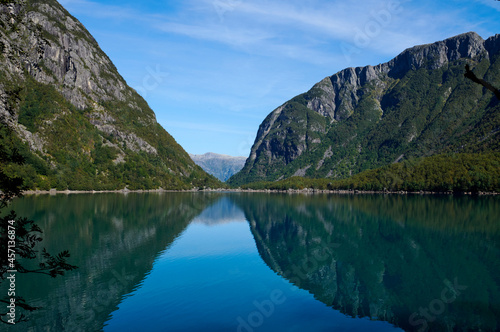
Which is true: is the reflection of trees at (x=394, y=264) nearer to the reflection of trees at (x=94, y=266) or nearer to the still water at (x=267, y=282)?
the still water at (x=267, y=282)

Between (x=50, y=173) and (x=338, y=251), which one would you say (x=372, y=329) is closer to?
(x=338, y=251)

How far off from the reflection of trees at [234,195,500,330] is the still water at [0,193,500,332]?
0.16 meters

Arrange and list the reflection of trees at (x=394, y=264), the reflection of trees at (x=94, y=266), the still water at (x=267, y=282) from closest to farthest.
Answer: the still water at (x=267, y=282)
the reflection of trees at (x=94, y=266)
the reflection of trees at (x=394, y=264)

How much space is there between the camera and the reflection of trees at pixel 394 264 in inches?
1026

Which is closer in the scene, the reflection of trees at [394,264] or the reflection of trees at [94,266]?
the reflection of trees at [94,266]

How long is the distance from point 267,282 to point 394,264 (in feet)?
55.5

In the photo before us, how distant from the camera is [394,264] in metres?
40.0

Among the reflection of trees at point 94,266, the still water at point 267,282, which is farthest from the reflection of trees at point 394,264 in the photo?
the reflection of trees at point 94,266

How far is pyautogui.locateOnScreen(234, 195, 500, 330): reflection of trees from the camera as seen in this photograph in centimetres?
2606

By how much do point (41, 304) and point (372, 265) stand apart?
33564 mm

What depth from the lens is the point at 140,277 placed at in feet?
110

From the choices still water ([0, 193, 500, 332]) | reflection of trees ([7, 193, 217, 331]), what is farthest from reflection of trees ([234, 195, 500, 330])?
reflection of trees ([7, 193, 217, 331])

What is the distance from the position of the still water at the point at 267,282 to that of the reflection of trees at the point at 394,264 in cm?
16

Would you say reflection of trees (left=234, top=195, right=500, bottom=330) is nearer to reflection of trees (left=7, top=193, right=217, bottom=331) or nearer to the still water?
the still water
